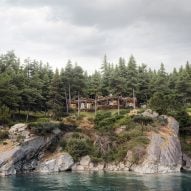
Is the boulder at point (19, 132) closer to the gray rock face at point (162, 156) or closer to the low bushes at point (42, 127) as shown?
the low bushes at point (42, 127)

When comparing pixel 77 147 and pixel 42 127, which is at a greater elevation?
pixel 42 127

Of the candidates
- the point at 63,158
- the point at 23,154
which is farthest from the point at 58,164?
Answer: the point at 23,154

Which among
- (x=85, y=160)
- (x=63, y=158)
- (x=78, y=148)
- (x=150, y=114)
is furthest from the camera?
(x=150, y=114)

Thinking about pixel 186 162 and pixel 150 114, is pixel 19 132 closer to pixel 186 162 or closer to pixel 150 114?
pixel 150 114

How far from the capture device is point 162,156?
68125 millimetres

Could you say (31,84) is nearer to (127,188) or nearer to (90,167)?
(90,167)

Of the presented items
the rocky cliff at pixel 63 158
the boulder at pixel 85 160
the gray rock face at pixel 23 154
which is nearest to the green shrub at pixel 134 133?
the rocky cliff at pixel 63 158

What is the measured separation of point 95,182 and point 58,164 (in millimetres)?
15155

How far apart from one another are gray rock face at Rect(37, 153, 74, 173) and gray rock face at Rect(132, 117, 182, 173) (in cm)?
1149

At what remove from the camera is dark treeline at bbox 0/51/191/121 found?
81375mm

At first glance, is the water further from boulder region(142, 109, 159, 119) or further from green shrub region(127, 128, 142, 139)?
boulder region(142, 109, 159, 119)

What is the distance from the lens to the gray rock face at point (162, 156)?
66.2 metres

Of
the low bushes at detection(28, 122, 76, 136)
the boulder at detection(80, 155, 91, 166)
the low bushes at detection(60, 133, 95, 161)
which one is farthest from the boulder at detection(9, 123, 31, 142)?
the boulder at detection(80, 155, 91, 166)

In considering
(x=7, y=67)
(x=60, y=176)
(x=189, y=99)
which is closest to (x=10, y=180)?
(x=60, y=176)
